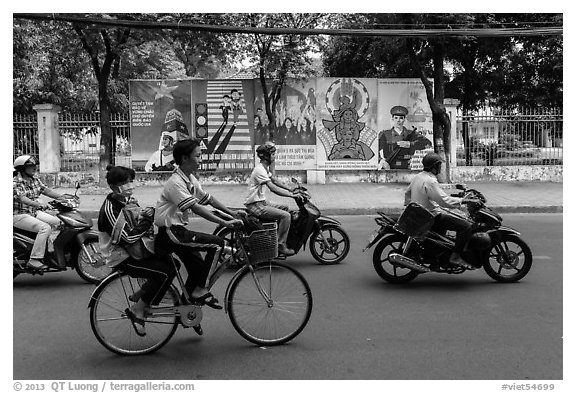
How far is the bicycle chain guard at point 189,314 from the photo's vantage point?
4.36m

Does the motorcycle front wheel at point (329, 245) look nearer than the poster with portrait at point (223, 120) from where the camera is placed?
Yes

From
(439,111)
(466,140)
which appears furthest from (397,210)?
(466,140)

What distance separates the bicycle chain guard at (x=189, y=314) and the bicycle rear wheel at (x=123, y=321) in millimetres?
62

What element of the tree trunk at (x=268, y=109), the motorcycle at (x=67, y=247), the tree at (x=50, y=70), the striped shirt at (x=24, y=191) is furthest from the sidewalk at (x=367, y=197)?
the motorcycle at (x=67, y=247)

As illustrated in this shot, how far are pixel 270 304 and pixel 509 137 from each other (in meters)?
14.8

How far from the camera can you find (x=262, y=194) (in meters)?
7.04

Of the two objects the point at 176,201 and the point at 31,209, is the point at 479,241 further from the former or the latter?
the point at 31,209

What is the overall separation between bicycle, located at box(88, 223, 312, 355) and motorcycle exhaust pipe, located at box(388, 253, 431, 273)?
6.02ft

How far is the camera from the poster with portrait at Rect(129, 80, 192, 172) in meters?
17.5

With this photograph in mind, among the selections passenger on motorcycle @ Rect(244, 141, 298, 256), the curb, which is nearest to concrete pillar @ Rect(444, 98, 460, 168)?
the curb

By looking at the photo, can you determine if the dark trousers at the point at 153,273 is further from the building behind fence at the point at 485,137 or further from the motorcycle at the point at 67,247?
the building behind fence at the point at 485,137

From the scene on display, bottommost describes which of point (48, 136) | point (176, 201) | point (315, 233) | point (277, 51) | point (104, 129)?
point (315, 233)

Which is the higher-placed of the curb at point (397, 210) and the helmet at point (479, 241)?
the helmet at point (479, 241)

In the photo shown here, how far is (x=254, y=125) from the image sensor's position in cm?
1767
